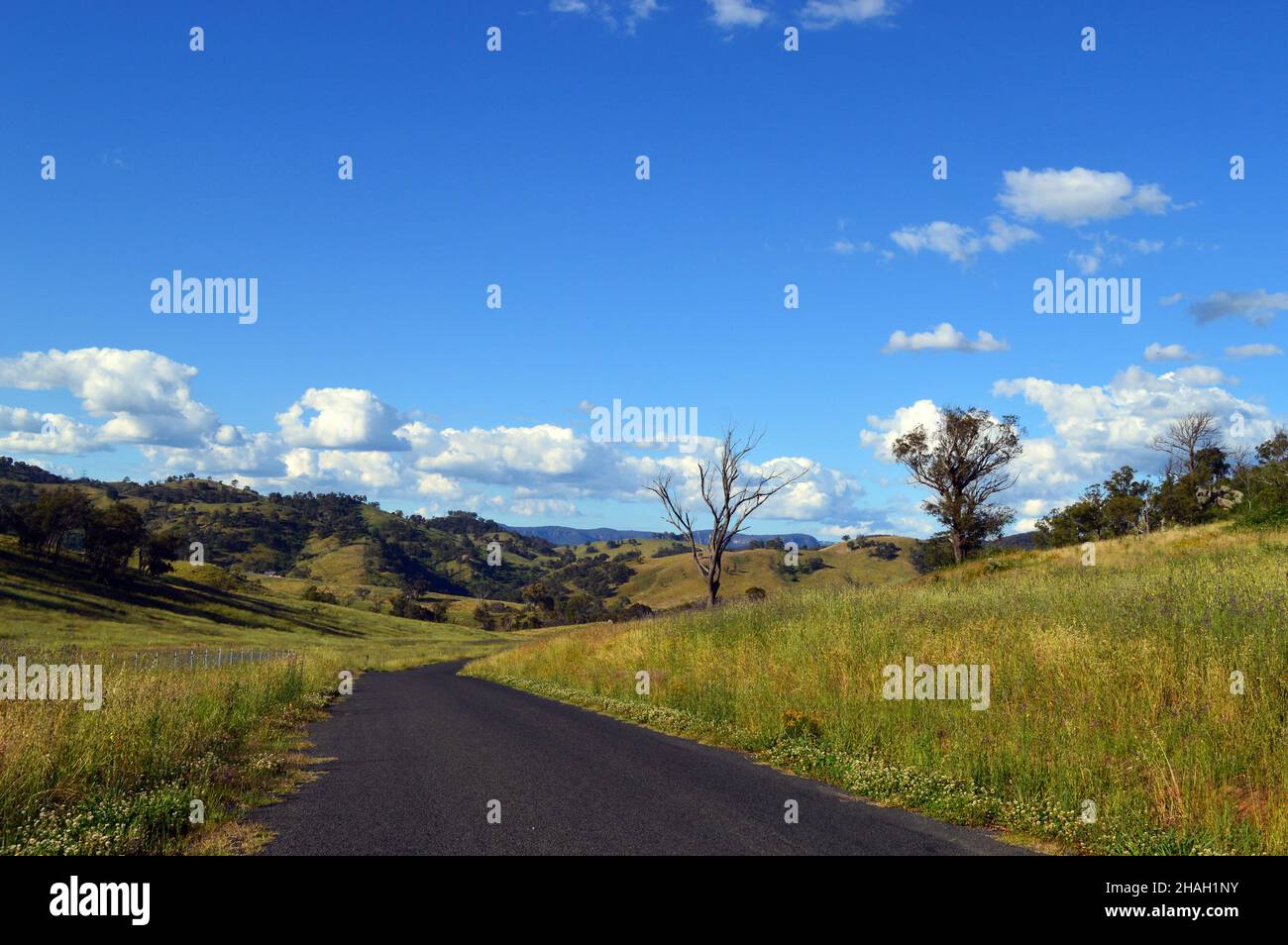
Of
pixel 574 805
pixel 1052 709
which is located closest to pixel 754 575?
pixel 1052 709

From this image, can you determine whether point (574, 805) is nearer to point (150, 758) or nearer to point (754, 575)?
point (150, 758)

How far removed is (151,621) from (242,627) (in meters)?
11.1

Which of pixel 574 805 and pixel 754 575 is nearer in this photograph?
pixel 574 805

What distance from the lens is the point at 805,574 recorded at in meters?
165

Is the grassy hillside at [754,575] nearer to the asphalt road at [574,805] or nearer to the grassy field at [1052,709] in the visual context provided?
the grassy field at [1052,709]

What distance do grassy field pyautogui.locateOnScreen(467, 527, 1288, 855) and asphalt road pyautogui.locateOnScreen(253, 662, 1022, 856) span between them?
883mm

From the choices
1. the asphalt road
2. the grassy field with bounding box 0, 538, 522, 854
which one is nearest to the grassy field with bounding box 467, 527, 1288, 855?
the asphalt road

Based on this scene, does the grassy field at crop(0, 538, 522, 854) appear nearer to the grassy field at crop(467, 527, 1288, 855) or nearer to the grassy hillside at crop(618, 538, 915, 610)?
the grassy field at crop(467, 527, 1288, 855)

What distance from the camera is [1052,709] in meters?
10.4

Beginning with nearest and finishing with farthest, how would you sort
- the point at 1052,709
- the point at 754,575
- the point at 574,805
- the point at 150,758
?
the point at 574,805, the point at 150,758, the point at 1052,709, the point at 754,575

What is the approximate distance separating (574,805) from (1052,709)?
5.95 meters

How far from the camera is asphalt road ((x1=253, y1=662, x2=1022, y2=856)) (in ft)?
24.7
